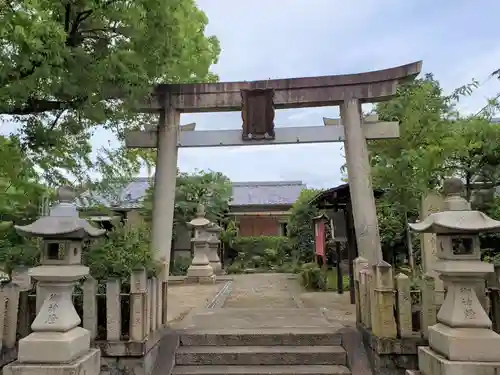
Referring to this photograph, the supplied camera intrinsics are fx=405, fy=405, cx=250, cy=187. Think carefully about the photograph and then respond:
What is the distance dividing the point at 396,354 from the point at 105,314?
370cm

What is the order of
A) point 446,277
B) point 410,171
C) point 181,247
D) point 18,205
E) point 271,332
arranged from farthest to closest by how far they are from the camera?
1. point 181,247
2. point 410,171
3. point 18,205
4. point 271,332
5. point 446,277

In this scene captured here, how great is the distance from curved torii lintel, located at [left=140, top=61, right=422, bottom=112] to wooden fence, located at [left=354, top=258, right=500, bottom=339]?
359 centimetres

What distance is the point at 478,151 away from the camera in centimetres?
623

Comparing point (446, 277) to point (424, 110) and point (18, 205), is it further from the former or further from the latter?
point (18, 205)

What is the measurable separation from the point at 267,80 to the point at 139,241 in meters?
3.84

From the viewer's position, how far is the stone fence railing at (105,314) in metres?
4.83

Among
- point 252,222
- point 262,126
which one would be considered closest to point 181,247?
point 252,222

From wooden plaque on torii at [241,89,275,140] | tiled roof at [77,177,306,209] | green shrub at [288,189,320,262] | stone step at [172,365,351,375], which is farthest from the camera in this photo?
tiled roof at [77,177,306,209]

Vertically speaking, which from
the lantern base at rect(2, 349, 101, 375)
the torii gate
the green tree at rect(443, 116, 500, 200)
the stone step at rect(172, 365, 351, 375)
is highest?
the torii gate

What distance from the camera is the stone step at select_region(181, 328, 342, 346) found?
585 cm

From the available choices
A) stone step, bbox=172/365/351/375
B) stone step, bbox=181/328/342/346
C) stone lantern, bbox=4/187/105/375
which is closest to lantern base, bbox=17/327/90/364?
stone lantern, bbox=4/187/105/375

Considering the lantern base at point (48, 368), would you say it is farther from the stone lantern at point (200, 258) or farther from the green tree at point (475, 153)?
the stone lantern at point (200, 258)

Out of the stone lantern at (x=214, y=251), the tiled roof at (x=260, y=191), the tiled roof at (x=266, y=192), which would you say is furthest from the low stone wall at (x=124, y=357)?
the tiled roof at (x=266, y=192)

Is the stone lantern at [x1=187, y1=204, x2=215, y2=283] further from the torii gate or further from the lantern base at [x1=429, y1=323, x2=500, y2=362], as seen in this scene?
the lantern base at [x1=429, y1=323, x2=500, y2=362]
